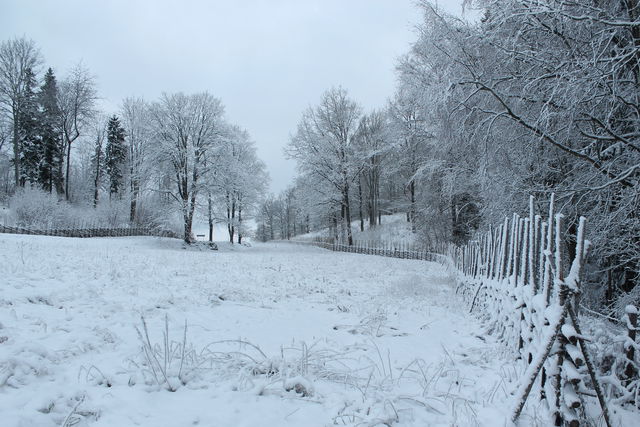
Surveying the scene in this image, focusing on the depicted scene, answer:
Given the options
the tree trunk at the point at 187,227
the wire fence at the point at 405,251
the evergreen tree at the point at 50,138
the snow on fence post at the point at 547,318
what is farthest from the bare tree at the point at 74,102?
the snow on fence post at the point at 547,318

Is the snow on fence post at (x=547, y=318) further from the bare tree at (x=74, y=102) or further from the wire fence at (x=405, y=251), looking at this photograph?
the bare tree at (x=74, y=102)

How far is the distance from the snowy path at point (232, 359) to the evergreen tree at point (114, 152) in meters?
33.7

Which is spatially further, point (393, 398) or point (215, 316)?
point (215, 316)

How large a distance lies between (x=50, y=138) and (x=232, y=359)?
38671mm

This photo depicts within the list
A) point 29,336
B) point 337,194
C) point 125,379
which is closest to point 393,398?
point 125,379

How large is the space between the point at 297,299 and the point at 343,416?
514 centimetres

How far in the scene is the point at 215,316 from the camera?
5934 millimetres

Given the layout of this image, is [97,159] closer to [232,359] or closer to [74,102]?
[74,102]

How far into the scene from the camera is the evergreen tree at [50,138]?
3024cm

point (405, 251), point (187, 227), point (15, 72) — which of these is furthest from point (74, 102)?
point (405, 251)

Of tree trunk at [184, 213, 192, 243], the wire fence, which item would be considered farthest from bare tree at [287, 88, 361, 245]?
tree trunk at [184, 213, 192, 243]

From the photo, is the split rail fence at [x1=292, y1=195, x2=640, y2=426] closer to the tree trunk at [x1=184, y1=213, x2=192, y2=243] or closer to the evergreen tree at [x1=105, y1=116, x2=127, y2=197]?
the tree trunk at [x1=184, y1=213, x2=192, y2=243]

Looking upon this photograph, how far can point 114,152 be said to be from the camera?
1454 inches

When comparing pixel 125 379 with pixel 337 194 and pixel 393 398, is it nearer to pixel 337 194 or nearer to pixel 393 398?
pixel 393 398
